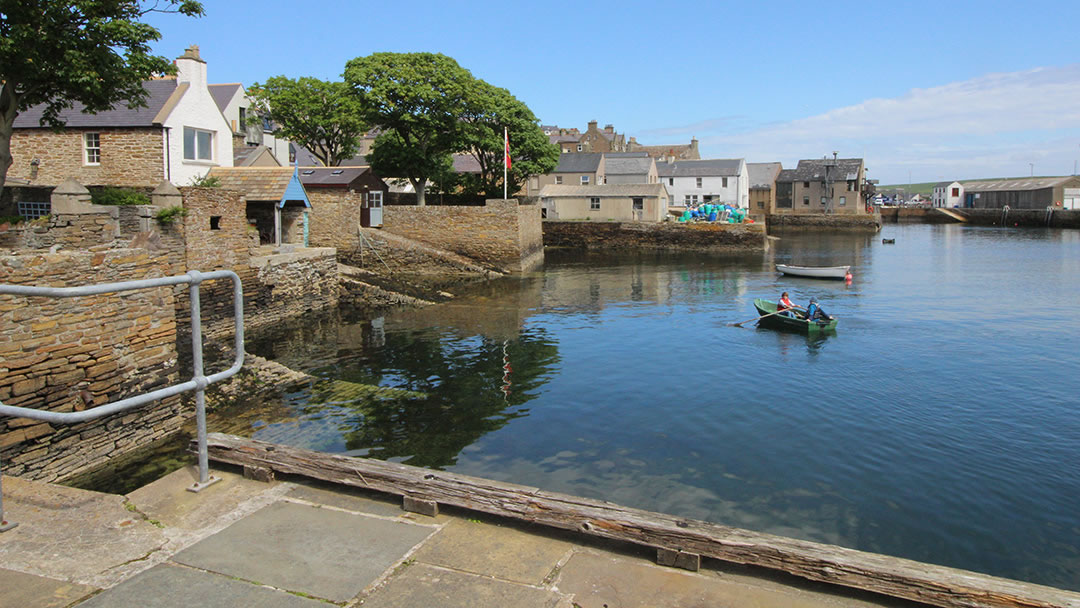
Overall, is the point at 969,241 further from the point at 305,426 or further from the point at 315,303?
the point at 305,426

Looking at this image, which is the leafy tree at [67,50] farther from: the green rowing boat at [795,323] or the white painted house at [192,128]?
the green rowing boat at [795,323]

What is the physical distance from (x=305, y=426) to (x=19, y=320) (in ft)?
19.9

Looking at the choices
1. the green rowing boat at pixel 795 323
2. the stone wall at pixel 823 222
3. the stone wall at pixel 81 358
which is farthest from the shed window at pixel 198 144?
the stone wall at pixel 823 222

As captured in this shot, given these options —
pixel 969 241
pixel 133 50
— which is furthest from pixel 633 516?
pixel 969 241

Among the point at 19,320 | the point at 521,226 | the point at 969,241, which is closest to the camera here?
the point at 19,320

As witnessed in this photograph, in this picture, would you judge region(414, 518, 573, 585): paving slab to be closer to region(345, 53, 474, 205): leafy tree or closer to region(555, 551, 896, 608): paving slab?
region(555, 551, 896, 608): paving slab

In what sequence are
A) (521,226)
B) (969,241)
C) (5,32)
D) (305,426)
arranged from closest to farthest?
(305,426) < (5,32) < (521,226) < (969,241)

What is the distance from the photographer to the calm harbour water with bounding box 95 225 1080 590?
12195 mm

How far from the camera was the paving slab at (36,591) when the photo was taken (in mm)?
4898


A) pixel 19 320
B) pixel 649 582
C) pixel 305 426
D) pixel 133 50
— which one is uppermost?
pixel 133 50

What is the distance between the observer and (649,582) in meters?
5.72

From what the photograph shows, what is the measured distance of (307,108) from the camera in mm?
54594

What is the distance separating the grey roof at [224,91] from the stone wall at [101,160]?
66.2 feet

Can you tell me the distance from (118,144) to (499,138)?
28.1 meters
